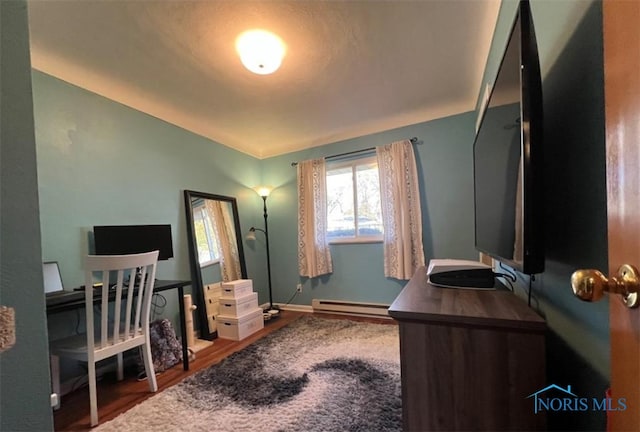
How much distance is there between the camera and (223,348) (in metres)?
2.45

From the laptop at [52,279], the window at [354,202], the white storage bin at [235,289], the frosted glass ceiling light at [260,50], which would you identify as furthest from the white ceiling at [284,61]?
the white storage bin at [235,289]

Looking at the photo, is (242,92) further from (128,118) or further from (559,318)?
(559,318)

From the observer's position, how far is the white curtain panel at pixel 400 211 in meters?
2.86

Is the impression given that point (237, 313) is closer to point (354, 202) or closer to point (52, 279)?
point (52, 279)

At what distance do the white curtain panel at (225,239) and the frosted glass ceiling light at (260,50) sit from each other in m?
1.75

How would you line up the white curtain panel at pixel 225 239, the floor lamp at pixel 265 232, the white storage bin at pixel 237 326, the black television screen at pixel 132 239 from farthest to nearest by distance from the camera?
the floor lamp at pixel 265 232, the white curtain panel at pixel 225 239, the white storage bin at pixel 237 326, the black television screen at pixel 132 239

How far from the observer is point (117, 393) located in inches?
70.2

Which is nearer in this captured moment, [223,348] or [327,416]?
[327,416]

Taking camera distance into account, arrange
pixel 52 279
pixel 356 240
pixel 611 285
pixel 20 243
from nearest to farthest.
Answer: pixel 611 285 < pixel 20 243 < pixel 52 279 < pixel 356 240

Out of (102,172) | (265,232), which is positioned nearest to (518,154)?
(102,172)

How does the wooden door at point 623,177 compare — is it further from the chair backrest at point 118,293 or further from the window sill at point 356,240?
the window sill at point 356,240

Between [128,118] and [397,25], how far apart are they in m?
2.30

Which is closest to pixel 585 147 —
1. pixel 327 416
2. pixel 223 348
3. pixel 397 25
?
pixel 397 25

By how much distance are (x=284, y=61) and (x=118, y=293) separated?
6.23ft
